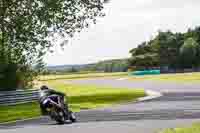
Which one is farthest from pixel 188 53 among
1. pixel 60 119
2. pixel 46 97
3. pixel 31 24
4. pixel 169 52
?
pixel 60 119

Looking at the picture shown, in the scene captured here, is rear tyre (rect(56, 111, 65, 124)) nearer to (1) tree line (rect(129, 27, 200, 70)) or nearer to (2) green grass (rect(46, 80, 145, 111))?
(2) green grass (rect(46, 80, 145, 111))

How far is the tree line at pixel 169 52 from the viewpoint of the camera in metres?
113

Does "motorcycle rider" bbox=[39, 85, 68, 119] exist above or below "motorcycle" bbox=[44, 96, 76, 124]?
above

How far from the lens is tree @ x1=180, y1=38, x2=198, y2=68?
111m

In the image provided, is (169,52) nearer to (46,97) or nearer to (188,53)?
(188,53)

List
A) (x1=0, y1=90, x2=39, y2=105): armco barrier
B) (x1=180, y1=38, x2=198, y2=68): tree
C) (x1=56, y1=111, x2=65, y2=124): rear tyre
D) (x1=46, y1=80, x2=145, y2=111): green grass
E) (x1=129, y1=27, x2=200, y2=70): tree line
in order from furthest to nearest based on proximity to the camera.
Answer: (x1=129, y1=27, x2=200, y2=70): tree line < (x1=180, y1=38, x2=198, y2=68): tree < (x1=0, y1=90, x2=39, y2=105): armco barrier < (x1=46, y1=80, x2=145, y2=111): green grass < (x1=56, y1=111, x2=65, y2=124): rear tyre

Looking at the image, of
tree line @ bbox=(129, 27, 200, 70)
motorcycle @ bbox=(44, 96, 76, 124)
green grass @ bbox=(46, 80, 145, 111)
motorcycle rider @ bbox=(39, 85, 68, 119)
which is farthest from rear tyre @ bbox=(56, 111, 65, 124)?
tree line @ bbox=(129, 27, 200, 70)

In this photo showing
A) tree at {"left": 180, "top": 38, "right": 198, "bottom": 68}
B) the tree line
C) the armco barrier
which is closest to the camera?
the armco barrier

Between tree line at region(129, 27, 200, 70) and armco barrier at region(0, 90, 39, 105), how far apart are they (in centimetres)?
7893

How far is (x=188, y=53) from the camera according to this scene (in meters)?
111

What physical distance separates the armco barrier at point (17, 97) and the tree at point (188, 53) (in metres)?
78.9

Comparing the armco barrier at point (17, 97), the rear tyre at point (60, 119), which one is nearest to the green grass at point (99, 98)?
the armco barrier at point (17, 97)

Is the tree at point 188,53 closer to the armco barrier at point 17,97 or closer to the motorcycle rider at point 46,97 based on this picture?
the armco barrier at point 17,97

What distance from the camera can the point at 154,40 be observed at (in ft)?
443
